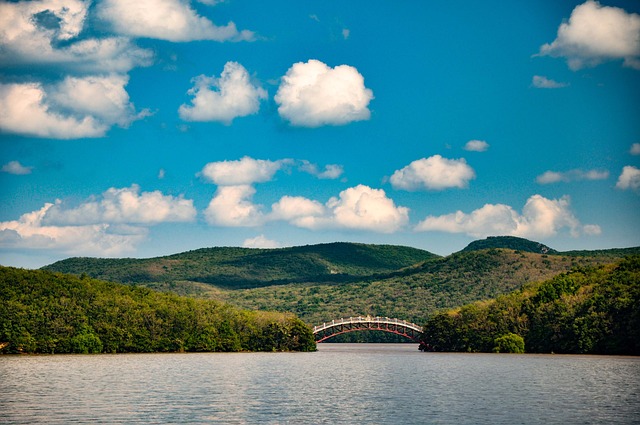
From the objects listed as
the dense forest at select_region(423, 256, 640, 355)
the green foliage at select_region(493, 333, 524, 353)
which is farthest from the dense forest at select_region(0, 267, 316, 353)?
the green foliage at select_region(493, 333, 524, 353)

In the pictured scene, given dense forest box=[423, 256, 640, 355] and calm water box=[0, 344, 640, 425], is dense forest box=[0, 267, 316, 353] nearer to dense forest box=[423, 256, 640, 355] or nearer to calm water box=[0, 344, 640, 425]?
calm water box=[0, 344, 640, 425]

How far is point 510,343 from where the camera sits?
135 meters

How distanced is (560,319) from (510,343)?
10134mm

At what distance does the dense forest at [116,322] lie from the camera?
431ft

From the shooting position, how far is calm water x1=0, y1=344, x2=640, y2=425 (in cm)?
5366

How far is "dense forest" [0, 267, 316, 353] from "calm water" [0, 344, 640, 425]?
26.3 meters

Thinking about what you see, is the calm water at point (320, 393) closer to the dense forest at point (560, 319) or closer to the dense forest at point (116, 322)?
the dense forest at point (560, 319)

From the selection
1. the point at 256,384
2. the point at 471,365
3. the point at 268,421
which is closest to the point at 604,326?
the point at 471,365

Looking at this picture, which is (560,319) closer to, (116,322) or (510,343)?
(510,343)

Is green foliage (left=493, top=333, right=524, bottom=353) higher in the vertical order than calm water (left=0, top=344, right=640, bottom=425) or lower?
higher

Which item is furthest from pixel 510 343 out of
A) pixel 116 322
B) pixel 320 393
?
pixel 320 393

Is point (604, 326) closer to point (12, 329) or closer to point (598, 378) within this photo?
point (598, 378)

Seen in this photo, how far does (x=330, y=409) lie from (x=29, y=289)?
306 ft

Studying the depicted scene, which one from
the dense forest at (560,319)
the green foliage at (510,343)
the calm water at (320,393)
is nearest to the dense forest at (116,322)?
the calm water at (320,393)
